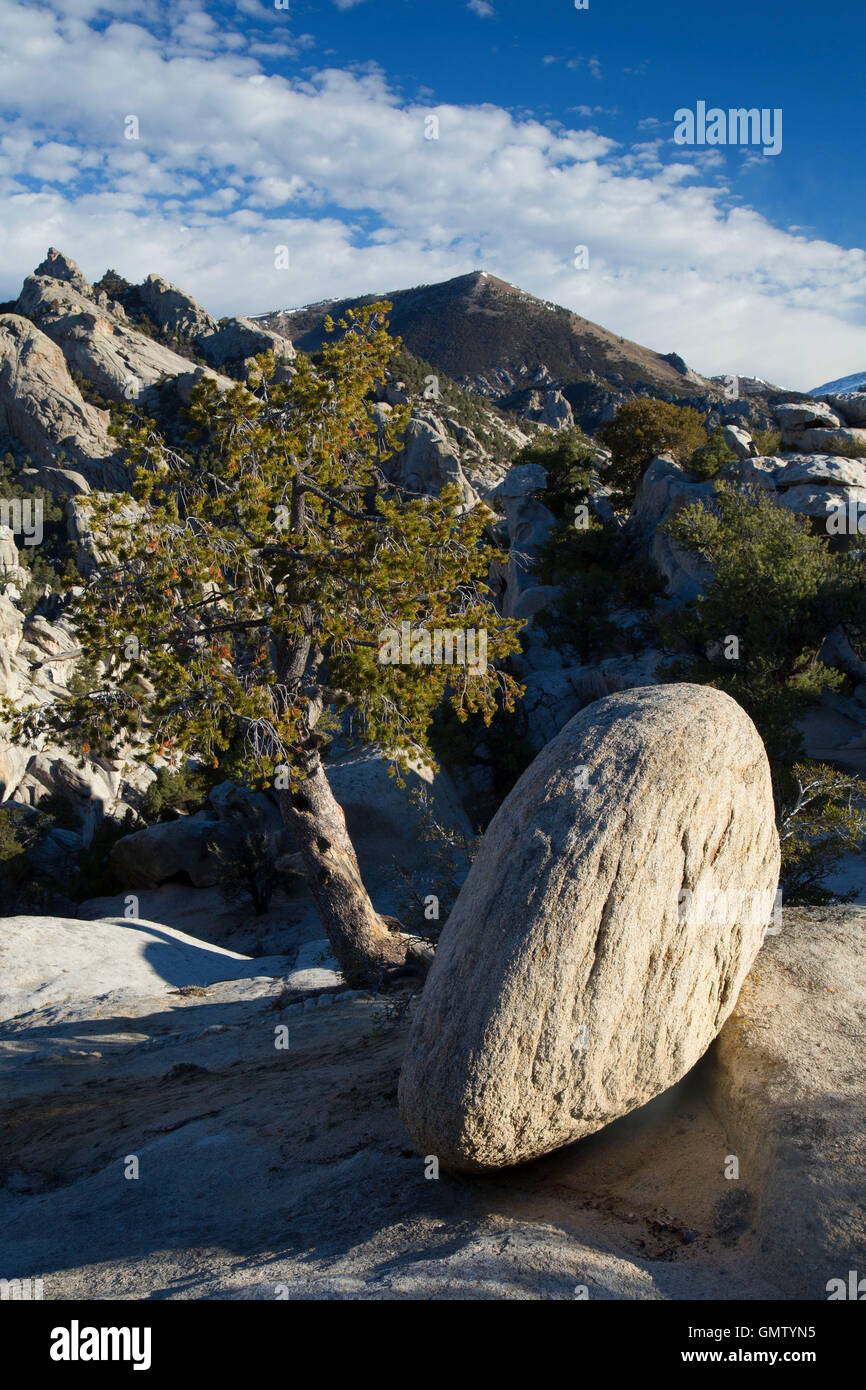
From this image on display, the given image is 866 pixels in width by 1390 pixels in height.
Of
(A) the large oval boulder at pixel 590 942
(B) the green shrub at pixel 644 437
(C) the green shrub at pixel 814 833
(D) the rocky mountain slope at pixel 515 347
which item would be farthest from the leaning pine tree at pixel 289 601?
(D) the rocky mountain slope at pixel 515 347

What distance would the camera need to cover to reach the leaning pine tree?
905 cm

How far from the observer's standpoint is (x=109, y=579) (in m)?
9.09

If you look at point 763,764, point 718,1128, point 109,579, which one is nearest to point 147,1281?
point 718,1128

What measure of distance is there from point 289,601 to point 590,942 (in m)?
5.62

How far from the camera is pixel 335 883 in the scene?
9.87 m

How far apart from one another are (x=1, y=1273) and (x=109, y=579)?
6316 mm

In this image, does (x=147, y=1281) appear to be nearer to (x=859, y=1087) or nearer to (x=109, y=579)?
(x=859, y=1087)

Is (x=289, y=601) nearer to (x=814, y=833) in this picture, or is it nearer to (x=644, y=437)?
(x=814, y=833)

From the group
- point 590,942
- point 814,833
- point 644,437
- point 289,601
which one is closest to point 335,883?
point 289,601

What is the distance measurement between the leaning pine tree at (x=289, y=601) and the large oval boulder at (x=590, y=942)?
4.21m

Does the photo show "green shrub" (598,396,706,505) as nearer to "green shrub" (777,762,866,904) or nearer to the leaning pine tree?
the leaning pine tree

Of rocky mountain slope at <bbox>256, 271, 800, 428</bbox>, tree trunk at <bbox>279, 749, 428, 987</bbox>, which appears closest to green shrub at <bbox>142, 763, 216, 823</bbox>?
tree trunk at <bbox>279, 749, 428, 987</bbox>

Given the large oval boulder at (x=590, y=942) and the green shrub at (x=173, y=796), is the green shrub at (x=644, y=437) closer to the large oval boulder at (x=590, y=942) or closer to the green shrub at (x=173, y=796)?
the green shrub at (x=173, y=796)
